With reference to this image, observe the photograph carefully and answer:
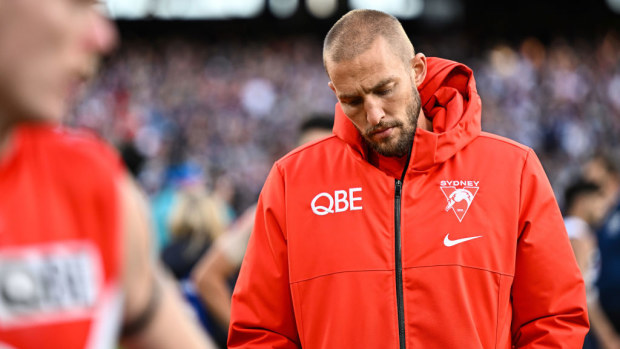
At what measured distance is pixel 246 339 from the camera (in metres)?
2.57

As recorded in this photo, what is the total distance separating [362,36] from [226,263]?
2.38 meters

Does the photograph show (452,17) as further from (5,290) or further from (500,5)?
(5,290)

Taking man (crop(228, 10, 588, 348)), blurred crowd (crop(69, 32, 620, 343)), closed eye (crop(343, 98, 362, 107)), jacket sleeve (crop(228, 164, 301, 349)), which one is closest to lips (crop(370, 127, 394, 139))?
man (crop(228, 10, 588, 348))

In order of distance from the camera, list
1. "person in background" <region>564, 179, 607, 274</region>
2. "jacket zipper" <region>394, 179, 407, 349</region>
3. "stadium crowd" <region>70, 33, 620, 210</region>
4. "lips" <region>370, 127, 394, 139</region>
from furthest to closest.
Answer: "stadium crowd" <region>70, 33, 620, 210</region> → "person in background" <region>564, 179, 607, 274</region> → "lips" <region>370, 127, 394, 139</region> → "jacket zipper" <region>394, 179, 407, 349</region>

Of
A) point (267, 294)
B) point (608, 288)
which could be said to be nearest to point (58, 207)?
point (267, 294)

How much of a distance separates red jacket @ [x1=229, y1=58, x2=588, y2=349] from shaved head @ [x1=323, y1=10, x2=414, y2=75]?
278 millimetres

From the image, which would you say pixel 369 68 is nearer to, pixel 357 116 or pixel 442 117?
pixel 357 116

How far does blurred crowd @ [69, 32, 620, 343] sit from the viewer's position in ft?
61.6

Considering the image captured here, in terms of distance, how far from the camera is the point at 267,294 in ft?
8.41

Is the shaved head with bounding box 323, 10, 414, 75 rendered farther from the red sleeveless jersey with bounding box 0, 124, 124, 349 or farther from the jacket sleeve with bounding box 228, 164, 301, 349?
the red sleeveless jersey with bounding box 0, 124, 124, 349

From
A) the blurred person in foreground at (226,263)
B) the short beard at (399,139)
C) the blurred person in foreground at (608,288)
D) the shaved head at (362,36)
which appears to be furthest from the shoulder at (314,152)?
the blurred person in foreground at (608,288)

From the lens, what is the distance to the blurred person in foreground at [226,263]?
4543mm

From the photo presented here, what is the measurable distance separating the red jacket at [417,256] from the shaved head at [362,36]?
278 millimetres

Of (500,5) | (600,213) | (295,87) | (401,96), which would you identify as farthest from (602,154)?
(500,5)
